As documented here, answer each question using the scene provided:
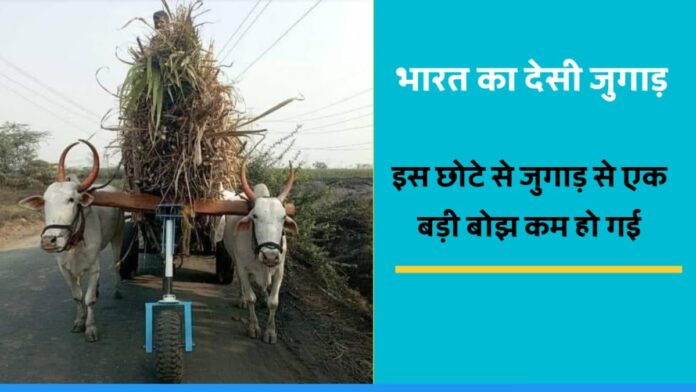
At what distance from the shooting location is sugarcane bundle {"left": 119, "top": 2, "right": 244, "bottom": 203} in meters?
5.15

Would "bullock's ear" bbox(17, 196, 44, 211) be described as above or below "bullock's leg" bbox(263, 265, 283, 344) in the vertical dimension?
above

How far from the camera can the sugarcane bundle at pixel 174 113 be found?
16.9 feet

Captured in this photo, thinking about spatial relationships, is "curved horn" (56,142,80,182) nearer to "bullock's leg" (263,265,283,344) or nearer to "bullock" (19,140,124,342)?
"bullock" (19,140,124,342)

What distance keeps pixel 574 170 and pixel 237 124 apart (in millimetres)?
2860

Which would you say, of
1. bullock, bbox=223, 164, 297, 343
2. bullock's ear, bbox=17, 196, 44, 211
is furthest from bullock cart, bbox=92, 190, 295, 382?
bullock's ear, bbox=17, 196, 44, 211

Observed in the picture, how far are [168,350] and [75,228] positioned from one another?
1.55m

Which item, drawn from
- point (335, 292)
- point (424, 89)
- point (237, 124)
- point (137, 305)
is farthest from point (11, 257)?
point (424, 89)

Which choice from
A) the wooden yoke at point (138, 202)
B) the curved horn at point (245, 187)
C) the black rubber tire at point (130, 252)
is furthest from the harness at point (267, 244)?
the black rubber tire at point (130, 252)

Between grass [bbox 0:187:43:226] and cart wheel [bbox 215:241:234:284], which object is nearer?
cart wheel [bbox 215:241:234:284]

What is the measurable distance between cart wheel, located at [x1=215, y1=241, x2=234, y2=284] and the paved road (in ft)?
0.71

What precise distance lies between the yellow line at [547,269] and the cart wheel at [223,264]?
3.39 m

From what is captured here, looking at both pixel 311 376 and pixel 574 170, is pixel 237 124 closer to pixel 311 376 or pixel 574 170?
pixel 311 376

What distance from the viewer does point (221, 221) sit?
680cm

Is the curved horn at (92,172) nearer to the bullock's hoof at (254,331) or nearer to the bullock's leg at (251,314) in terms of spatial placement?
the bullock's leg at (251,314)
